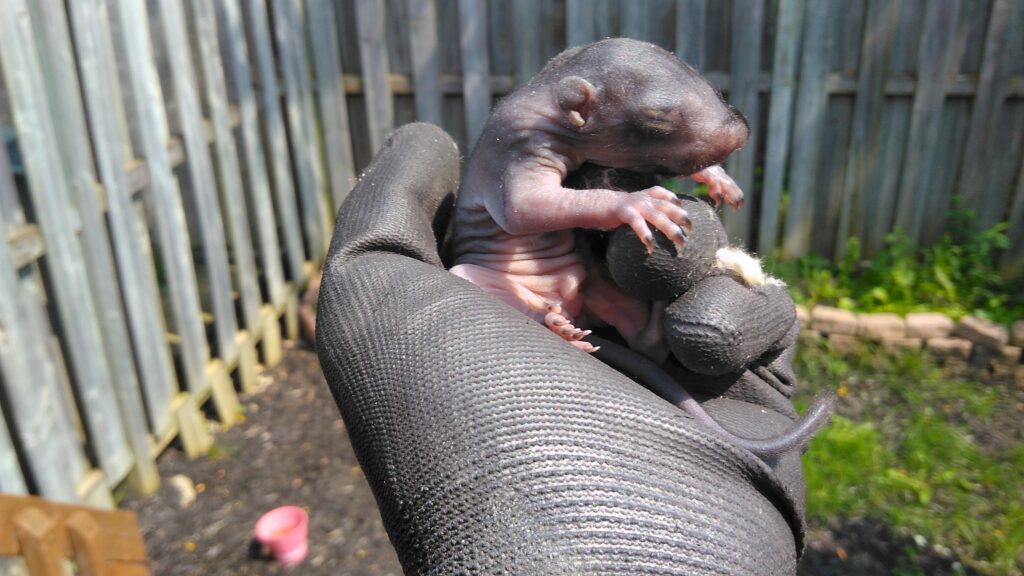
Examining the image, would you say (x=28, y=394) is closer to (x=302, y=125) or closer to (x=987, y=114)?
(x=302, y=125)

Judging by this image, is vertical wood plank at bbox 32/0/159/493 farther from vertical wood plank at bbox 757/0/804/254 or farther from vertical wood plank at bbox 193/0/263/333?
vertical wood plank at bbox 757/0/804/254

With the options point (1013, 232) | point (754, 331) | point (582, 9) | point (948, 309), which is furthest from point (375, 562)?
point (1013, 232)

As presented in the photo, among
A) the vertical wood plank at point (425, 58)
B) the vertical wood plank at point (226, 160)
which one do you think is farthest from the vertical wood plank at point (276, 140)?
the vertical wood plank at point (425, 58)

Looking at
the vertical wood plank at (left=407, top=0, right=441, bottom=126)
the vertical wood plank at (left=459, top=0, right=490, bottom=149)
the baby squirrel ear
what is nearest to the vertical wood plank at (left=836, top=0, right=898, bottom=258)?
the vertical wood plank at (left=459, top=0, right=490, bottom=149)

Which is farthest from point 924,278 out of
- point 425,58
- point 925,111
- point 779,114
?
point 425,58

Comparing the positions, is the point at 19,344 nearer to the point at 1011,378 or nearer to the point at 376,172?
the point at 376,172
